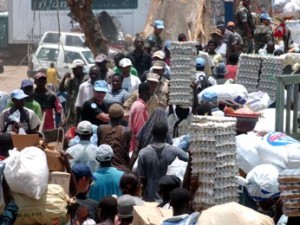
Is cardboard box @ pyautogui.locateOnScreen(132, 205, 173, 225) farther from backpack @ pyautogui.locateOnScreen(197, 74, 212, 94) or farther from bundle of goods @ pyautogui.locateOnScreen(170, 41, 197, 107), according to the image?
backpack @ pyautogui.locateOnScreen(197, 74, 212, 94)

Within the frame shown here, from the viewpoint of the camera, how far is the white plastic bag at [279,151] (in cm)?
947

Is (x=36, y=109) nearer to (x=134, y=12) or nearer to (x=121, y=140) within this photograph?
(x=121, y=140)

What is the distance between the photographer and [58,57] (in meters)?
28.1

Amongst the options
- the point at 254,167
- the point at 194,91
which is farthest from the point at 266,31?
the point at 254,167

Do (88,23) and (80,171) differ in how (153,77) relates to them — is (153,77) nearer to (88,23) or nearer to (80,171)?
(80,171)

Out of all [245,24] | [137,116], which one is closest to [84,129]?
[137,116]

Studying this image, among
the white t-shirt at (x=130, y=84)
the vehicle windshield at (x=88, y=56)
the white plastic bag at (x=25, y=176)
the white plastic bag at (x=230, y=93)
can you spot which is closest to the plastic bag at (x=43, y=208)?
the white plastic bag at (x=25, y=176)

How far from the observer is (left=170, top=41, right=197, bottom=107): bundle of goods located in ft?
43.6

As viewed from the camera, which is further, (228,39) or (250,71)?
(228,39)

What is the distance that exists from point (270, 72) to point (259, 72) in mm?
195

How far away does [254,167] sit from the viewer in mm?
10023

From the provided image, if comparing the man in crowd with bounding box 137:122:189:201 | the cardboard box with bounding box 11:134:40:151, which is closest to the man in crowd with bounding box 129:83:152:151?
the man in crowd with bounding box 137:122:189:201

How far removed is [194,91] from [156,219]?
17.2ft

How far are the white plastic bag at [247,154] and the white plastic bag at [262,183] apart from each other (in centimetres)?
90
